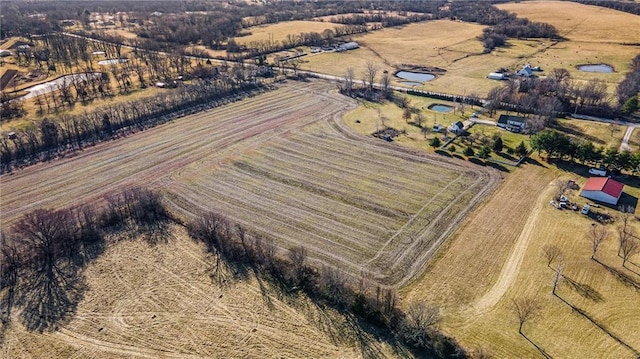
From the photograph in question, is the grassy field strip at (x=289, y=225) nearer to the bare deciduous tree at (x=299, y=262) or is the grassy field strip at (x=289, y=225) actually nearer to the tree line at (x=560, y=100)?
the bare deciduous tree at (x=299, y=262)

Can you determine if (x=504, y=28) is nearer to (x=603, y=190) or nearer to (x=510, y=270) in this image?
(x=603, y=190)

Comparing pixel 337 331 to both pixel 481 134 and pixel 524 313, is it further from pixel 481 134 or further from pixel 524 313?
pixel 481 134

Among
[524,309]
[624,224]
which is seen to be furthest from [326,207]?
[624,224]

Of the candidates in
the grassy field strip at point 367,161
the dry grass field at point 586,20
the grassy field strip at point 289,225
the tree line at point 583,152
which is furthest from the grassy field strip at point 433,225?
the dry grass field at point 586,20

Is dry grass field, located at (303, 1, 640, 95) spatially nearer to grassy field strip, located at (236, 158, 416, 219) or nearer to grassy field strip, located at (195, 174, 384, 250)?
grassy field strip, located at (236, 158, 416, 219)

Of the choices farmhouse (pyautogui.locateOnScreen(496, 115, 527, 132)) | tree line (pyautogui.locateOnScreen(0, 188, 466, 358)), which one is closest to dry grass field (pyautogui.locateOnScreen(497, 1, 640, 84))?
farmhouse (pyautogui.locateOnScreen(496, 115, 527, 132))

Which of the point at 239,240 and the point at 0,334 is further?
the point at 239,240

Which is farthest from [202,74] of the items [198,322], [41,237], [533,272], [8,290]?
[533,272]
